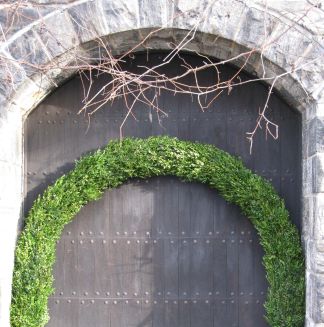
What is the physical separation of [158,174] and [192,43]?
974 millimetres

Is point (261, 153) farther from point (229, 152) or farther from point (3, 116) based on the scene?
point (3, 116)

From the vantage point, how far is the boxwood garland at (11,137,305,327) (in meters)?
4.05

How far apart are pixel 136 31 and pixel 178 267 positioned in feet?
5.73

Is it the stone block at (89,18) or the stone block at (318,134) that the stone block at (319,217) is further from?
the stone block at (89,18)

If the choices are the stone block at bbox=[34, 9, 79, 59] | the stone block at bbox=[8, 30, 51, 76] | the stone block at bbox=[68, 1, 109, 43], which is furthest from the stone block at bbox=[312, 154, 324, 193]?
the stone block at bbox=[8, 30, 51, 76]

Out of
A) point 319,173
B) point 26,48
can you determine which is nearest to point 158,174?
point 319,173

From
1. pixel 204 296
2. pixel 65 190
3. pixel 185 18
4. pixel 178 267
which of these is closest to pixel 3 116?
pixel 65 190

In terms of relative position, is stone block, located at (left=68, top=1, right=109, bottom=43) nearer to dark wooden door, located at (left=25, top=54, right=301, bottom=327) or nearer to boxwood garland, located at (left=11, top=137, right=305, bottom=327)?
dark wooden door, located at (left=25, top=54, right=301, bottom=327)

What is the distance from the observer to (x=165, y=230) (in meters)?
4.27

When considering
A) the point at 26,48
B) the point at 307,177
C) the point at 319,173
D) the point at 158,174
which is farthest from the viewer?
the point at 158,174

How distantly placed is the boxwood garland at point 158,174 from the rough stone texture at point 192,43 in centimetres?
13

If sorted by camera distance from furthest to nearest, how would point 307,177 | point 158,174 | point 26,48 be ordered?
1. point 158,174
2. point 307,177
3. point 26,48

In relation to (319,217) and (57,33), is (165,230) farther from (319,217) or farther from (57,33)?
(57,33)

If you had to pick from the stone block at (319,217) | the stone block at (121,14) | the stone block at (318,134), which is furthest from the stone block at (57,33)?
the stone block at (319,217)
